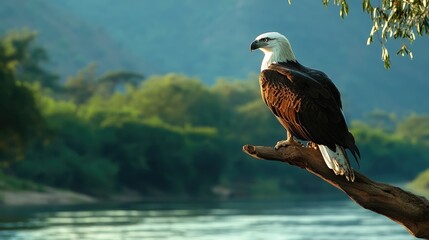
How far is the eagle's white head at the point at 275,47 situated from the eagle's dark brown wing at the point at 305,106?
12 centimetres

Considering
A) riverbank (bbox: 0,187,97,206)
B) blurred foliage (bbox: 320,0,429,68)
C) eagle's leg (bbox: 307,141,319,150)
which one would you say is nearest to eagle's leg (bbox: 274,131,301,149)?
eagle's leg (bbox: 307,141,319,150)

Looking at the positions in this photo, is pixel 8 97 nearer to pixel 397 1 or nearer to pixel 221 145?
pixel 221 145

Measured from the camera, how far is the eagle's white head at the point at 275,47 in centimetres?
1315

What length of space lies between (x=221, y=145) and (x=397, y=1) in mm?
94727

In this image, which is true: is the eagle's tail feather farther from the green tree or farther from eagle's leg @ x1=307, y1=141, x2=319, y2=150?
the green tree

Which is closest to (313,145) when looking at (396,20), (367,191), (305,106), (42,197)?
(305,106)

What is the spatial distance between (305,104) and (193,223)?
4562 centimetres

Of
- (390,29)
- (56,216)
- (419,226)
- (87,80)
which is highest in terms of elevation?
(87,80)

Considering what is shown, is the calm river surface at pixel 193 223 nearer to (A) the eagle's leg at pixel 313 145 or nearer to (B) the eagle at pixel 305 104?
(B) the eagle at pixel 305 104

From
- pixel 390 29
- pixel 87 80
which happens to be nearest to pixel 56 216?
pixel 390 29

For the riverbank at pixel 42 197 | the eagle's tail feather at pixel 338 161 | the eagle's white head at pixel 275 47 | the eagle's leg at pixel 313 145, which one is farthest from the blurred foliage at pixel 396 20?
the riverbank at pixel 42 197

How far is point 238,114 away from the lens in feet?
432

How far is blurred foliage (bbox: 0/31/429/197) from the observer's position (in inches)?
3167

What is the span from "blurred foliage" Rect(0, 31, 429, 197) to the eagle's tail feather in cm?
5744
